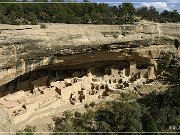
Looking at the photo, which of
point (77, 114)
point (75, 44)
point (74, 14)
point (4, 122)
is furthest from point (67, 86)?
point (74, 14)

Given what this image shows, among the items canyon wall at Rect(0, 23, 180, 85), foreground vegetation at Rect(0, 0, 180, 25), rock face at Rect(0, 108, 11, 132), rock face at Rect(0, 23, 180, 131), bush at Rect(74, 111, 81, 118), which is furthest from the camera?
foreground vegetation at Rect(0, 0, 180, 25)

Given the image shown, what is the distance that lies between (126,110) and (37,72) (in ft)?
14.6

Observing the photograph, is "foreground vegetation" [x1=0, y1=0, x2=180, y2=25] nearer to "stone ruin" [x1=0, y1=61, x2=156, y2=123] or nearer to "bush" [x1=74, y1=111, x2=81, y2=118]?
"stone ruin" [x1=0, y1=61, x2=156, y2=123]

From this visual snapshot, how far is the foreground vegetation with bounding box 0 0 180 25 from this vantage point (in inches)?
739

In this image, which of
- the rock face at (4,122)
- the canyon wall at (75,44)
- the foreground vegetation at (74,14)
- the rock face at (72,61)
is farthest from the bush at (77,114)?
the foreground vegetation at (74,14)

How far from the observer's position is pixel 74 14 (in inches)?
813

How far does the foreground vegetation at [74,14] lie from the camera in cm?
1877

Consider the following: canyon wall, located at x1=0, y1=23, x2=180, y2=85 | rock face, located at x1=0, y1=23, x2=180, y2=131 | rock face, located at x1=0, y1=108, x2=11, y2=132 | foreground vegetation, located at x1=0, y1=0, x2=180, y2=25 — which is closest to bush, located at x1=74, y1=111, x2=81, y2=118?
rock face, located at x1=0, y1=23, x2=180, y2=131

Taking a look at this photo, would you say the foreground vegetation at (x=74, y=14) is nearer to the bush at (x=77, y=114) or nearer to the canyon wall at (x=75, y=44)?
the canyon wall at (x=75, y=44)

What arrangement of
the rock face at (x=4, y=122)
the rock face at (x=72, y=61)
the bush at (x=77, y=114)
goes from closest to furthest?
the rock face at (x=4, y=122), the rock face at (x=72, y=61), the bush at (x=77, y=114)

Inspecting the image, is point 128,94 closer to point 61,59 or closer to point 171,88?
point 171,88

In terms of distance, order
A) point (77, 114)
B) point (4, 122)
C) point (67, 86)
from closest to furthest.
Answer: point (4, 122)
point (77, 114)
point (67, 86)

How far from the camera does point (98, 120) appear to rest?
14.8 metres

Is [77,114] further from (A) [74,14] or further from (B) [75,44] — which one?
(A) [74,14]
